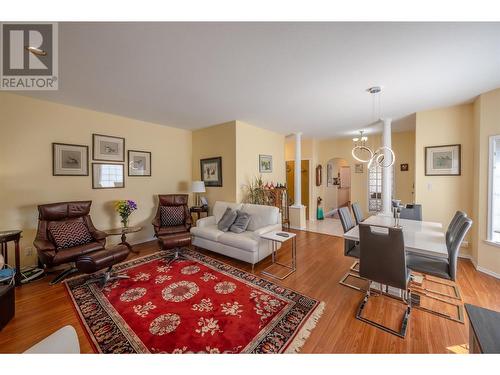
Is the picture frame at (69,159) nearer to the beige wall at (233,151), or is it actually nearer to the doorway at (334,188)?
the beige wall at (233,151)

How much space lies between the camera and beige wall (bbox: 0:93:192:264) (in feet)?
9.22

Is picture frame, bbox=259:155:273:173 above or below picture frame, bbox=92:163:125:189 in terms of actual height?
above

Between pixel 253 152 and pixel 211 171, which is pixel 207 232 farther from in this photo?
pixel 253 152

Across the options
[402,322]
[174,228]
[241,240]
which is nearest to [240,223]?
[241,240]

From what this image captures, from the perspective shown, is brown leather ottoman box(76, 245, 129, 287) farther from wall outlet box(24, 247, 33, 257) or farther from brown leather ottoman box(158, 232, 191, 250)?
wall outlet box(24, 247, 33, 257)

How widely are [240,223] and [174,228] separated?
1.38m

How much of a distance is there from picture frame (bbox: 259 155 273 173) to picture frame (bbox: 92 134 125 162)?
3.04 metres

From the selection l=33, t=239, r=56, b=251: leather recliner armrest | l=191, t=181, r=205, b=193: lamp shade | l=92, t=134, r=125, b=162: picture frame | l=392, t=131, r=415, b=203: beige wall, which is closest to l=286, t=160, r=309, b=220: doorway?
l=392, t=131, r=415, b=203: beige wall

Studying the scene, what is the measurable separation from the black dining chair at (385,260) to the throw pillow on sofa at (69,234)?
3792 millimetres

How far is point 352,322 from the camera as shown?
1.82 m

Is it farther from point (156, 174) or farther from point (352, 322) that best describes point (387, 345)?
point (156, 174)

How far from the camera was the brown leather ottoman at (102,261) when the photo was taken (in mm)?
2332

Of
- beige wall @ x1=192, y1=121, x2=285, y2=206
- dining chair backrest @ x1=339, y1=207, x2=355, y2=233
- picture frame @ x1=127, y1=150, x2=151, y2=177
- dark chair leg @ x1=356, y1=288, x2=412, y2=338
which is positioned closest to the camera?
dark chair leg @ x1=356, y1=288, x2=412, y2=338
